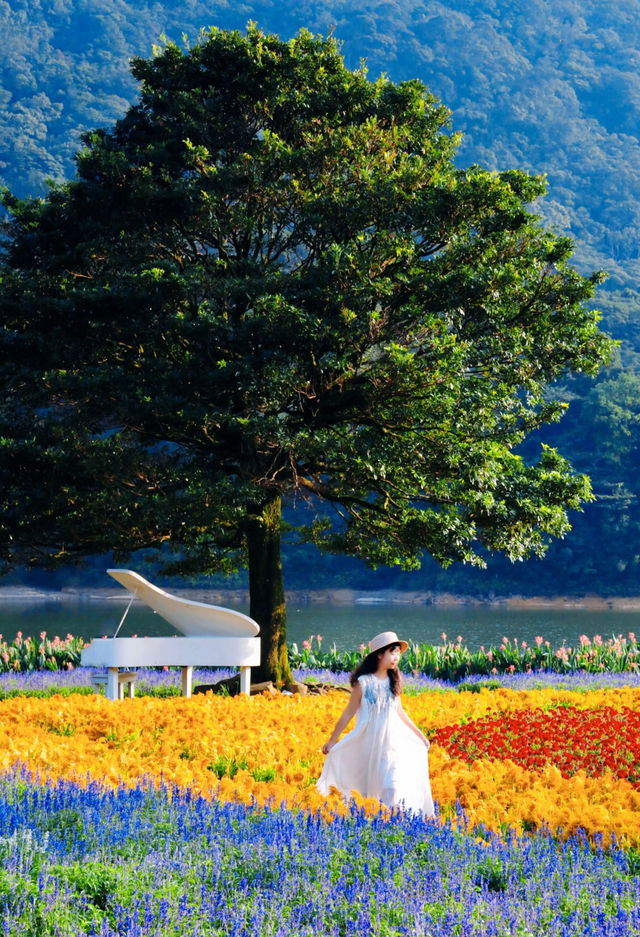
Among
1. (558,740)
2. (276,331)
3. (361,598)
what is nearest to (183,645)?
(276,331)

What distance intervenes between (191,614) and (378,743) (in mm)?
6562

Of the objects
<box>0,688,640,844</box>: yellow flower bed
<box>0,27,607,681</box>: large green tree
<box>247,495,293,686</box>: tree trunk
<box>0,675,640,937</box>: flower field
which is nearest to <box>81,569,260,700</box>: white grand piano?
<box>0,688,640,844</box>: yellow flower bed

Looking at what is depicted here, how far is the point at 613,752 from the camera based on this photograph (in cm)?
809

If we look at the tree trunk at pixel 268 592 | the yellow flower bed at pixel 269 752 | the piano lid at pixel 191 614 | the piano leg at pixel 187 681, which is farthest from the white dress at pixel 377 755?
the tree trunk at pixel 268 592

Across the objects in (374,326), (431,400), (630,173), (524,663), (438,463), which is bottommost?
(524,663)

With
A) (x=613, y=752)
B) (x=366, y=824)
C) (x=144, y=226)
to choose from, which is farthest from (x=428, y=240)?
(x=366, y=824)

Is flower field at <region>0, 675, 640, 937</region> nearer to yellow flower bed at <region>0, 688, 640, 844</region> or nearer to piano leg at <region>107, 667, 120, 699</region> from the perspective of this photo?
yellow flower bed at <region>0, 688, 640, 844</region>

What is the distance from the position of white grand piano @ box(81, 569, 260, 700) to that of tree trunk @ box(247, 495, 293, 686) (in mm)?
1466

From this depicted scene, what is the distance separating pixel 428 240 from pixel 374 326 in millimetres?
1946

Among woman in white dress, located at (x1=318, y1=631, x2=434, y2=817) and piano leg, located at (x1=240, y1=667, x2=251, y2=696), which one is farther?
piano leg, located at (x1=240, y1=667, x2=251, y2=696)

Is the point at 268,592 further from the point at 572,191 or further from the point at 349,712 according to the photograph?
the point at 572,191

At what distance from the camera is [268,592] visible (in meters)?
14.7

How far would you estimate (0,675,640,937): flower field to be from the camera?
151 inches

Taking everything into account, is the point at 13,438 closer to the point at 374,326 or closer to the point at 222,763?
the point at 374,326
